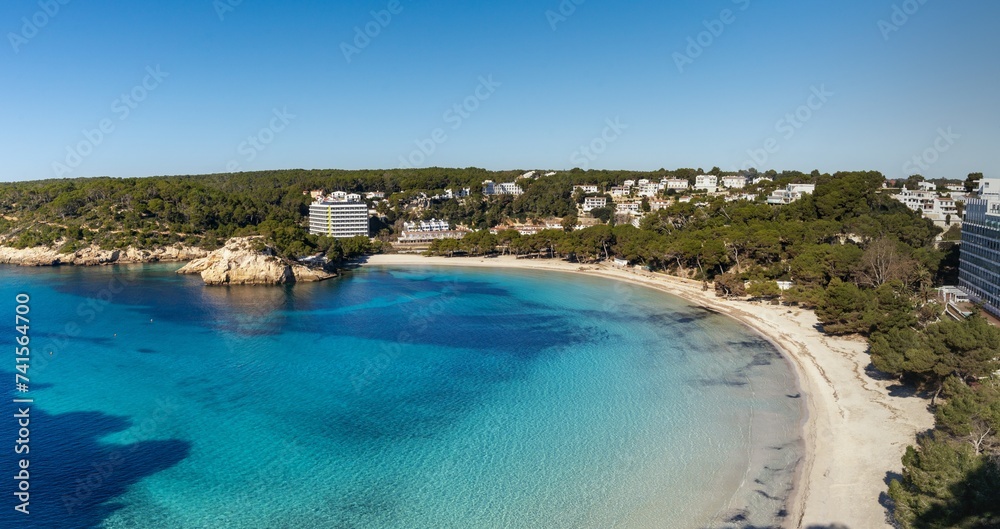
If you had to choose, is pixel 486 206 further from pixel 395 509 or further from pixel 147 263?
pixel 395 509

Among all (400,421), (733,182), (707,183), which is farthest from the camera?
(733,182)

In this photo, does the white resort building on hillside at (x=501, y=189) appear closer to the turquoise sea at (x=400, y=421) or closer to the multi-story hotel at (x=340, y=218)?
the multi-story hotel at (x=340, y=218)

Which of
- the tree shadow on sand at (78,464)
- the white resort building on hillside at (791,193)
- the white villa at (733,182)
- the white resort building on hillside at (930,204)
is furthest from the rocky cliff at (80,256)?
the white villa at (733,182)

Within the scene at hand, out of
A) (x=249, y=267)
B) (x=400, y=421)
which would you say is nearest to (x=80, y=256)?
(x=249, y=267)

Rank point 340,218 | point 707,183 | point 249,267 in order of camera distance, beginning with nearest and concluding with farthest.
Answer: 1. point 249,267
2. point 340,218
3. point 707,183

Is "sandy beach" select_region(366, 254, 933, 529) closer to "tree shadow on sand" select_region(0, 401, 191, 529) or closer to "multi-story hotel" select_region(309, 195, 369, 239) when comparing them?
"tree shadow on sand" select_region(0, 401, 191, 529)

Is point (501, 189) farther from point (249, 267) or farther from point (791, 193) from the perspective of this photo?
point (249, 267)
